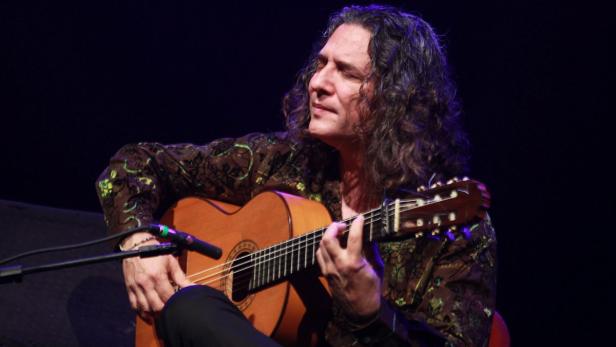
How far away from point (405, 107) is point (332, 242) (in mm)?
738

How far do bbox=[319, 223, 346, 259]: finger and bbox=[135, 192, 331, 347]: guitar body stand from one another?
0.89ft

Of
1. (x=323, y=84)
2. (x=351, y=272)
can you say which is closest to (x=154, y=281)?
(x=351, y=272)

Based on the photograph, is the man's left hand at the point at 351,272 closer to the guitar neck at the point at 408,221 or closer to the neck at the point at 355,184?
the guitar neck at the point at 408,221

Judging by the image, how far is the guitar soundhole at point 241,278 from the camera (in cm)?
234

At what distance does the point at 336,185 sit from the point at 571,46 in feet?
3.97

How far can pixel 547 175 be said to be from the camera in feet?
9.87

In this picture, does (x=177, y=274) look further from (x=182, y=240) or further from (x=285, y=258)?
(x=182, y=240)

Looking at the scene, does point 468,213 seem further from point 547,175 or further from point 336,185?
point 547,175

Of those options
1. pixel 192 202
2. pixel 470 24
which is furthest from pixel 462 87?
pixel 192 202

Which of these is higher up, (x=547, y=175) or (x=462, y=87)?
(x=462, y=87)

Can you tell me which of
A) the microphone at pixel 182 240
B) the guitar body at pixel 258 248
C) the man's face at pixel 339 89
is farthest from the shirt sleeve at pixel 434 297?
the microphone at pixel 182 240

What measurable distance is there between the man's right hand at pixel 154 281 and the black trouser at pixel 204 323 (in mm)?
606

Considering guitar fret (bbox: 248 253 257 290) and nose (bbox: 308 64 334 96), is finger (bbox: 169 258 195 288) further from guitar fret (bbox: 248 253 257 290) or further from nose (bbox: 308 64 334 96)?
nose (bbox: 308 64 334 96)

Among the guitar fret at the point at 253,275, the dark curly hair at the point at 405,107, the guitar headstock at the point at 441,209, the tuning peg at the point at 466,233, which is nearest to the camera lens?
the guitar headstock at the point at 441,209
